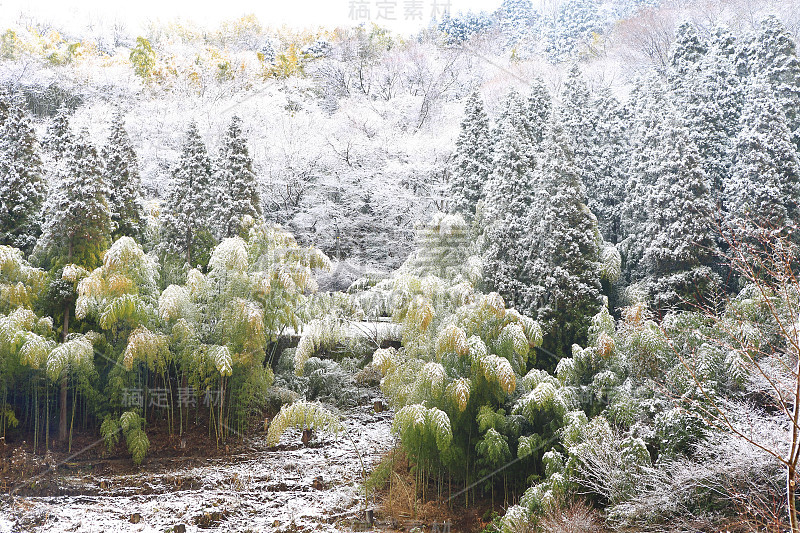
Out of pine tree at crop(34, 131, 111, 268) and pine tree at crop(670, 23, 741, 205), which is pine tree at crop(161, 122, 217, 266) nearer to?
pine tree at crop(34, 131, 111, 268)

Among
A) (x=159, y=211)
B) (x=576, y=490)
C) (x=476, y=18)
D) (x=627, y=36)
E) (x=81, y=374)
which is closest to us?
(x=576, y=490)

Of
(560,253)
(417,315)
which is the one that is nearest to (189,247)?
(417,315)

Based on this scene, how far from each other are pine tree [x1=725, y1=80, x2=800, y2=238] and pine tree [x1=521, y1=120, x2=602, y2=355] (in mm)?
2813

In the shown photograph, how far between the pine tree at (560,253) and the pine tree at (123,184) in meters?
8.35

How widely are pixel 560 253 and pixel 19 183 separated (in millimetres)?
10997

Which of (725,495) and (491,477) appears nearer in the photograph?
(725,495)

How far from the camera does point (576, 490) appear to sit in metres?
7.93

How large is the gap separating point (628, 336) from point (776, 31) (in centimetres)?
888

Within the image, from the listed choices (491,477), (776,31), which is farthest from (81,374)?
(776,31)

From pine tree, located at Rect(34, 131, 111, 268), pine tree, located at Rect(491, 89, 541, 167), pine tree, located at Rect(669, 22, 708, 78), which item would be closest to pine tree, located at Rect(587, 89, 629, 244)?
pine tree, located at Rect(491, 89, 541, 167)

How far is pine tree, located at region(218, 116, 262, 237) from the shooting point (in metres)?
13.9

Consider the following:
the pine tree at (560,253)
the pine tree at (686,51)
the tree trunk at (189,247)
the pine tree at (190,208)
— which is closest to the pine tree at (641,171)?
the pine tree at (560,253)

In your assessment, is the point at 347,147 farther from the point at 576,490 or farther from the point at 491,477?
the point at 576,490

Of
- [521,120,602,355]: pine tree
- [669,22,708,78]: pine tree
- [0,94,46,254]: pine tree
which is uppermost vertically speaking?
[669,22,708,78]: pine tree
